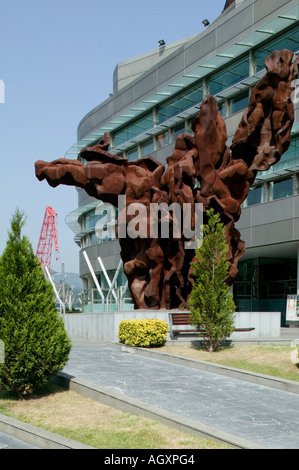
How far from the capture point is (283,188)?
27.3 meters

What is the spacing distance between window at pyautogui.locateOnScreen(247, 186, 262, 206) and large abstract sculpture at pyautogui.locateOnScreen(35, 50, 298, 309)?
39.1ft

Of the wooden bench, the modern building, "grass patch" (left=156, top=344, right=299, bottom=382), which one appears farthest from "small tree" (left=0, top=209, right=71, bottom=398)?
the modern building

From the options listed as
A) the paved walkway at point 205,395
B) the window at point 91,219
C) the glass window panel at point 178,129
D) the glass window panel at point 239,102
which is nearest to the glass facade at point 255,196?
the glass window panel at point 239,102

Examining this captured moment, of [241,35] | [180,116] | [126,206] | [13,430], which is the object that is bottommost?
[13,430]

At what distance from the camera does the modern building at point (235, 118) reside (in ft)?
86.5

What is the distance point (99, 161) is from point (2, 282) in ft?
30.5

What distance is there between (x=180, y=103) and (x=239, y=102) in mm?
6034

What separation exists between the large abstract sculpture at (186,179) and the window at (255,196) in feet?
39.1

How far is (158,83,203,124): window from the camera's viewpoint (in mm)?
33375

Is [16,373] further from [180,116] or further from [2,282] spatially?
[180,116]

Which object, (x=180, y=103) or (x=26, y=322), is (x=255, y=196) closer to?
(x=180, y=103)

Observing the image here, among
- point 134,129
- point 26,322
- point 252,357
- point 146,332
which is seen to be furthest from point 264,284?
Answer: point 26,322

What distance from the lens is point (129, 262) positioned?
1750 centimetres

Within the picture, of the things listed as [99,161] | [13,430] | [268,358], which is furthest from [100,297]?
[13,430]
